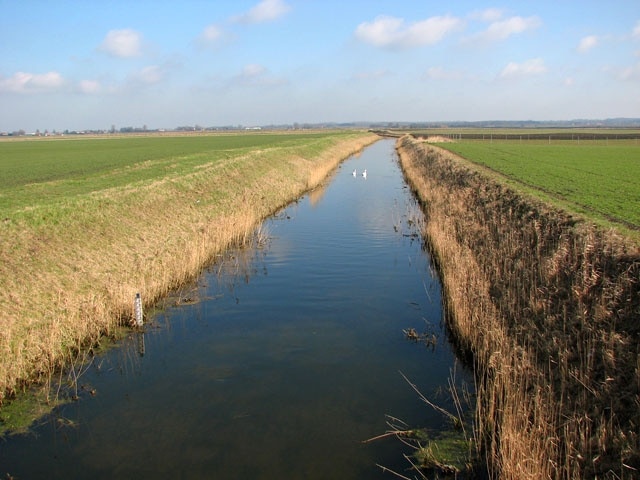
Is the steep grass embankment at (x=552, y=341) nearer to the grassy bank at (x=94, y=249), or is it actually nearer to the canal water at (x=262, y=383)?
the canal water at (x=262, y=383)

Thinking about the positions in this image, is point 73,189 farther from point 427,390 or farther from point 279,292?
point 427,390

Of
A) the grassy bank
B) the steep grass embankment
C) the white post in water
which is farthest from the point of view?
the white post in water

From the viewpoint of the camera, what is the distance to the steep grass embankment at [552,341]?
5.79 metres

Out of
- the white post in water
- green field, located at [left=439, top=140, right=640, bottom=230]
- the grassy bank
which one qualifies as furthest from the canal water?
green field, located at [left=439, top=140, right=640, bottom=230]

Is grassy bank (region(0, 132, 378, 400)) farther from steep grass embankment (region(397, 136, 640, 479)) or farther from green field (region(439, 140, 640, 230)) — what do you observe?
green field (region(439, 140, 640, 230))

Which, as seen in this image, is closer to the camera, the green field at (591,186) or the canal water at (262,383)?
the canal water at (262,383)

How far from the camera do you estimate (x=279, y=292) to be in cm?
1414

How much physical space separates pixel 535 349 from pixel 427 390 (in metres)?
1.96

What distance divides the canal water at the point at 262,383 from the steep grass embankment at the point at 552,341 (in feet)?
3.47

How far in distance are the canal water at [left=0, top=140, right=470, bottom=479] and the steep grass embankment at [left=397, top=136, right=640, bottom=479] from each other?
1059 mm

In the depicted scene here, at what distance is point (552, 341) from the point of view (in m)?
8.00

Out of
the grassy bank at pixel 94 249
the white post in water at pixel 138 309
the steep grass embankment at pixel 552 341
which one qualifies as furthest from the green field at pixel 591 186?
the grassy bank at pixel 94 249

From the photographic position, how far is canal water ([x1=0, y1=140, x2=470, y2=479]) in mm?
6953

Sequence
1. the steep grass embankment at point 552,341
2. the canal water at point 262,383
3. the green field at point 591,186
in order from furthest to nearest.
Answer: the green field at point 591,186 → the canal water at point 262,383 → the steep grass embankment at point 552,341
